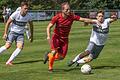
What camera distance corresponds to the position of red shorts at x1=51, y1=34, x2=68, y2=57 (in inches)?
557

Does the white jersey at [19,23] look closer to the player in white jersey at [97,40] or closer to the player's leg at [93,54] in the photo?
the player in white jersey at [97,40]

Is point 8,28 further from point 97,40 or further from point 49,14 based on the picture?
point 49,14

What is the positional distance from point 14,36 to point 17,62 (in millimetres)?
1213

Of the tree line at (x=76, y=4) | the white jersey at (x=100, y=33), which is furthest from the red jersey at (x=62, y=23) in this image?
the tree line at (x=76, y=4)

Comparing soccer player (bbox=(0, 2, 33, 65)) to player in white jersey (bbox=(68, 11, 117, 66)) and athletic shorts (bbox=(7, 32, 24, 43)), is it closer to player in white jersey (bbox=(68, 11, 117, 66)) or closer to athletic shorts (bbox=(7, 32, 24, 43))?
athletic shorts (bbox=(7, 32, 24, 43))

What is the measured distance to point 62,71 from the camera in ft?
46.5

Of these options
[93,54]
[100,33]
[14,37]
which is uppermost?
[100,33]

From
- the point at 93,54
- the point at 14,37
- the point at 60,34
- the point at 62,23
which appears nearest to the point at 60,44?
the point at 60,34

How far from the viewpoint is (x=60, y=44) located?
46.9 feet

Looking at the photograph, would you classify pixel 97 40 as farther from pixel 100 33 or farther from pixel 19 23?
pixel 19 23

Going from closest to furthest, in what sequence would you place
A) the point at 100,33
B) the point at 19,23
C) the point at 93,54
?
1. the point at 100,33
2. the point at 93,54
3. the point at 19,23

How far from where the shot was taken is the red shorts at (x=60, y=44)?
1416 cm

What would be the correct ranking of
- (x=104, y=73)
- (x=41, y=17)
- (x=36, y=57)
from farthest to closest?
(x=41, y=17), (x=36, y=57), (x=104, y=73)

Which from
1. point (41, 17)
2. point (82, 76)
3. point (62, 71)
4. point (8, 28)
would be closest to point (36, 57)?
point (8, 28)
